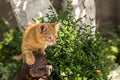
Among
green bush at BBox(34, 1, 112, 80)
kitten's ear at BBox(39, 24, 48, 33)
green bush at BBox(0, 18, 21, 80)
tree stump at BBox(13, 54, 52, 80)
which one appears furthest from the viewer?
green bush at BBox(0, 18, 21, 80)

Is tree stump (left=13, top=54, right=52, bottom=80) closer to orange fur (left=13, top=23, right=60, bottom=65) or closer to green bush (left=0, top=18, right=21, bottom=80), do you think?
orange fur (left=13, top=23, right=60, bottom=65)

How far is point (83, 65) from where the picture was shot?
5.23 meters

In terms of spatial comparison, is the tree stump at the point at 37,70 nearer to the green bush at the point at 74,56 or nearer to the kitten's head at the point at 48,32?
the kitten's head at the point at 48,32

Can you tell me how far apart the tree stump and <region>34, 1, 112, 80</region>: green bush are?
1.69ft

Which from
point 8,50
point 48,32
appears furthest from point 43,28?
point 8,50

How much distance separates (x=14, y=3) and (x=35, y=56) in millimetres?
1497

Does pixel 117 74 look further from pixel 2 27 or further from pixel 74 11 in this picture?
pixel 2 27

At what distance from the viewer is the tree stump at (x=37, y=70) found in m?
4.49

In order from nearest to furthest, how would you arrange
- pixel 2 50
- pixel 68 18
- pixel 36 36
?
pixel 36 36 < pixel 68 18 < pixel 2 50

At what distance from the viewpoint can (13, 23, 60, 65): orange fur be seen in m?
4.36

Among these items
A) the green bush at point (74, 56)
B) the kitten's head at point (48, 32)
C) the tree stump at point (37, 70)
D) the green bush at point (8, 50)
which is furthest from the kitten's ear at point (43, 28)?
the green bush at point (8, 50)

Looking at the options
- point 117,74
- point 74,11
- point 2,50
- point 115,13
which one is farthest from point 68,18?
point 115,13

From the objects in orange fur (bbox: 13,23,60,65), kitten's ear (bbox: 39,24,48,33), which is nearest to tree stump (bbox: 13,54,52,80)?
orange fur (bbox: 13,23,60,65)

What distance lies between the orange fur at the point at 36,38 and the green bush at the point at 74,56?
706 millimetres
